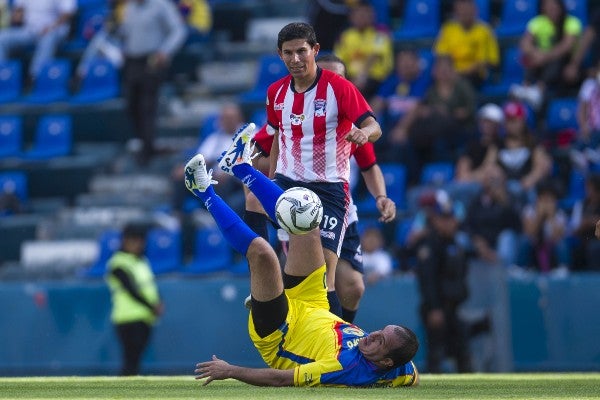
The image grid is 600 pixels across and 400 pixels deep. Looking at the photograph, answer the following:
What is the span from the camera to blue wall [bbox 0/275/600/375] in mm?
15820

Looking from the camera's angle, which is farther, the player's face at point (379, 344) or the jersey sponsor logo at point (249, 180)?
the jersey sponsor logo at point (249, 180)

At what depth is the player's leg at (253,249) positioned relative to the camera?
9836mm

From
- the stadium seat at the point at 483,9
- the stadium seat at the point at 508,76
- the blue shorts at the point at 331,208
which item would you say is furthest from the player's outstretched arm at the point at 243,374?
the stadium seat at the point at 483,9

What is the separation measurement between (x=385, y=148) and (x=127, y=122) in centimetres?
455

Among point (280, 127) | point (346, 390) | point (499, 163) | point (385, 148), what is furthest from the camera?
point (385, 148)

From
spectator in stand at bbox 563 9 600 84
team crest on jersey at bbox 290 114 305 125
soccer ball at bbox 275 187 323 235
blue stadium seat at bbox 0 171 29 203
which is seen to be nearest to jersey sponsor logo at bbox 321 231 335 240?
soccer ball at bbox 275 187 323 235

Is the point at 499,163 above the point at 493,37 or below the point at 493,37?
below

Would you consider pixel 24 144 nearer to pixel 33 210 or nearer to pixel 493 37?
pixel 33 210

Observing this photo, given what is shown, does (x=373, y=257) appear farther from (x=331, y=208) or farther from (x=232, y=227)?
(x=232, y=227)

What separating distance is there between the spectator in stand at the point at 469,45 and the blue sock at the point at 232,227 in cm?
862

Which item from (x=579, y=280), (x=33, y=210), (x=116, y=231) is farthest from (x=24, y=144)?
(x=579, y=280)

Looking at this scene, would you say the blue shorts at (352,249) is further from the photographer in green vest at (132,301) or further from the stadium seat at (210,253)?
the stadium seat at (210,253)

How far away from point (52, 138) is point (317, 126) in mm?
10831

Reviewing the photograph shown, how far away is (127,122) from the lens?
2111cm
